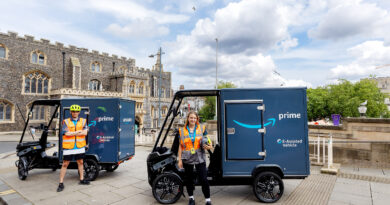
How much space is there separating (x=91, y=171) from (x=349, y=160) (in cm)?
919

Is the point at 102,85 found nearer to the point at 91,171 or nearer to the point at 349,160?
the point at 91,171

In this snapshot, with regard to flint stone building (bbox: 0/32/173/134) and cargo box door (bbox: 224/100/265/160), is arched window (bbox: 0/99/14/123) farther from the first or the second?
cargo box door (bbox: 224/100/265/160)

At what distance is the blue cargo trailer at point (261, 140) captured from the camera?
4.45 metres

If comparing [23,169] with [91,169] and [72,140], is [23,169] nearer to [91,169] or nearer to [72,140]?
[91,169]

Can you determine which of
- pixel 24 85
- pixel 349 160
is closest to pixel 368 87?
pixel 349 160

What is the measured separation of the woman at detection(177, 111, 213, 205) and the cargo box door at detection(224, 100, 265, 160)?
62cm

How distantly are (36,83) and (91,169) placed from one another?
91.0 ft

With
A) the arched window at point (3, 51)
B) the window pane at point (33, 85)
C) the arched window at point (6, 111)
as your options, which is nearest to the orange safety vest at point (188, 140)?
the arched window at point (6, 111)

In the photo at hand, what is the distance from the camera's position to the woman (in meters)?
4.16

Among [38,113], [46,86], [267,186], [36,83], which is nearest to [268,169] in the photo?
[267,186]

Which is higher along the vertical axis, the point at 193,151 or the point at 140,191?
the point at 193,151

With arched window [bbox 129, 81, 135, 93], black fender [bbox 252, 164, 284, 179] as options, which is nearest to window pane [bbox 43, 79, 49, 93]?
arched window [bbox 129, 81, 135, 93]

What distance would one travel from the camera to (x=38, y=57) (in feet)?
90.0

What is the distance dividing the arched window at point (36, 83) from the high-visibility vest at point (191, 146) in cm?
3028
